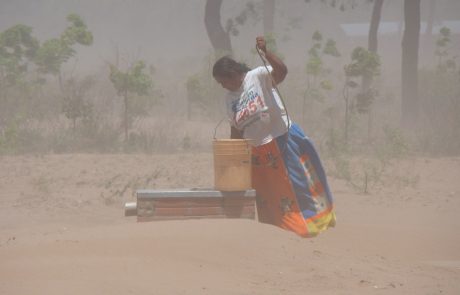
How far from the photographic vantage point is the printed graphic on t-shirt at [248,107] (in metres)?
4.85

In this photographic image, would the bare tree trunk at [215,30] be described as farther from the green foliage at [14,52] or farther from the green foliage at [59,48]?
the green foliage at [14,52]

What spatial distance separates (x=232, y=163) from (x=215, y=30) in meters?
14.7

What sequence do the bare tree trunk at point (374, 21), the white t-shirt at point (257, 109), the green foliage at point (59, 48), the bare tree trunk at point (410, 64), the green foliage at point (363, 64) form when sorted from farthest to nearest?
the bare tree trunk at point (374, 21), the bare tree trunk at point (410, 64), the green foliage at point (59, 48), the green foliage at point (363, 64), the white t-shirt at point (257, 109)

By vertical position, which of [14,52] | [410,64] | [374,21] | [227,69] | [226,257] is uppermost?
[374,21]

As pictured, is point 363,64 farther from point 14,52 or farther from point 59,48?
point 14,52

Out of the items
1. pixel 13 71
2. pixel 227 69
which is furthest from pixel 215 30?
pixel 227 69

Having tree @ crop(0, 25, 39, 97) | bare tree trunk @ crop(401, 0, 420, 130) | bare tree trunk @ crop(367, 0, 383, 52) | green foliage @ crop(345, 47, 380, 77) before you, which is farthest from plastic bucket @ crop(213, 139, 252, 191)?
bare tree trunk @ crop(367, 0, 383, 52)

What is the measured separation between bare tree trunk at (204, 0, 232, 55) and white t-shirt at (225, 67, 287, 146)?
13948 millimetres

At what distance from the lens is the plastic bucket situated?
16.2 feet

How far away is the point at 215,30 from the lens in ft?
63.1

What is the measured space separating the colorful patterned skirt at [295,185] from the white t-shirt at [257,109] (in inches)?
3.2

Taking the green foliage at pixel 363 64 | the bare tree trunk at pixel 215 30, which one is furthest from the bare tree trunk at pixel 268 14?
the green foliage at pixel 363 64

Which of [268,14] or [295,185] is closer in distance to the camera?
[295,185]

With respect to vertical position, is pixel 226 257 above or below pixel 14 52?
below
